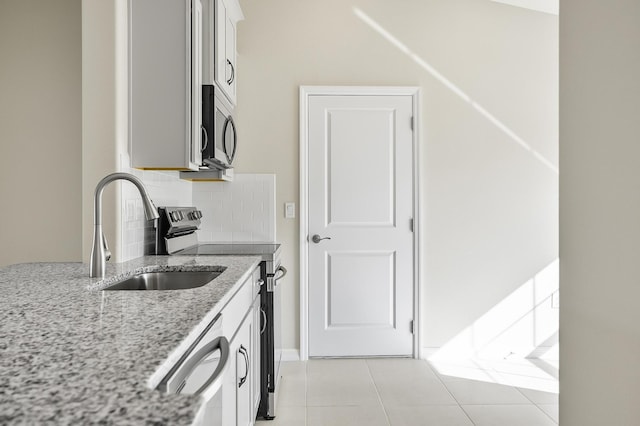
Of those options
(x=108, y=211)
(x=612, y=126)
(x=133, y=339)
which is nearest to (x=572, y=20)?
(x=612, y=126)

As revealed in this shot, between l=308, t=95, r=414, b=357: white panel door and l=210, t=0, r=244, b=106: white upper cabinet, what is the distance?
0.73 metres

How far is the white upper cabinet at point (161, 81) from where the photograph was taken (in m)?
2.18

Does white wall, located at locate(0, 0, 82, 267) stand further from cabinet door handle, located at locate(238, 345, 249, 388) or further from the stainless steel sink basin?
cabinet door handle, located at locate(238, 345, 249, 388)

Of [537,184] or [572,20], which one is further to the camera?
[537,184]

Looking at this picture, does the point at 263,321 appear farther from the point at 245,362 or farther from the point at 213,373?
the point at 213,373

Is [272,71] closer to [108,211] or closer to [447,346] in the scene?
[108,211]

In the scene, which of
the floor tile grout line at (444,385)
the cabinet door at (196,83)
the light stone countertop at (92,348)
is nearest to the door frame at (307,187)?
the floor tile grout line at (444,385)

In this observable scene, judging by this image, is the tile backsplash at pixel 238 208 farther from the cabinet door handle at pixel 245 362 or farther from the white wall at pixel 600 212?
the white wall at pixel 600 212

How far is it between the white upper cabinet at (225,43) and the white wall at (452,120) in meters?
0.43

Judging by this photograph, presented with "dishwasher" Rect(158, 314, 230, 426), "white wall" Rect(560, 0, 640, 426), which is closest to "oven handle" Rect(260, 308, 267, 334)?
"dishwasher" Rect(158, 314, 230, 426)

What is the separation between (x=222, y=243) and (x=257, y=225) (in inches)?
11.2

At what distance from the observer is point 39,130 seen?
7.74 ft

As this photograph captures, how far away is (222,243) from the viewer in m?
3.39

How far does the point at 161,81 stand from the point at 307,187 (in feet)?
4.83
